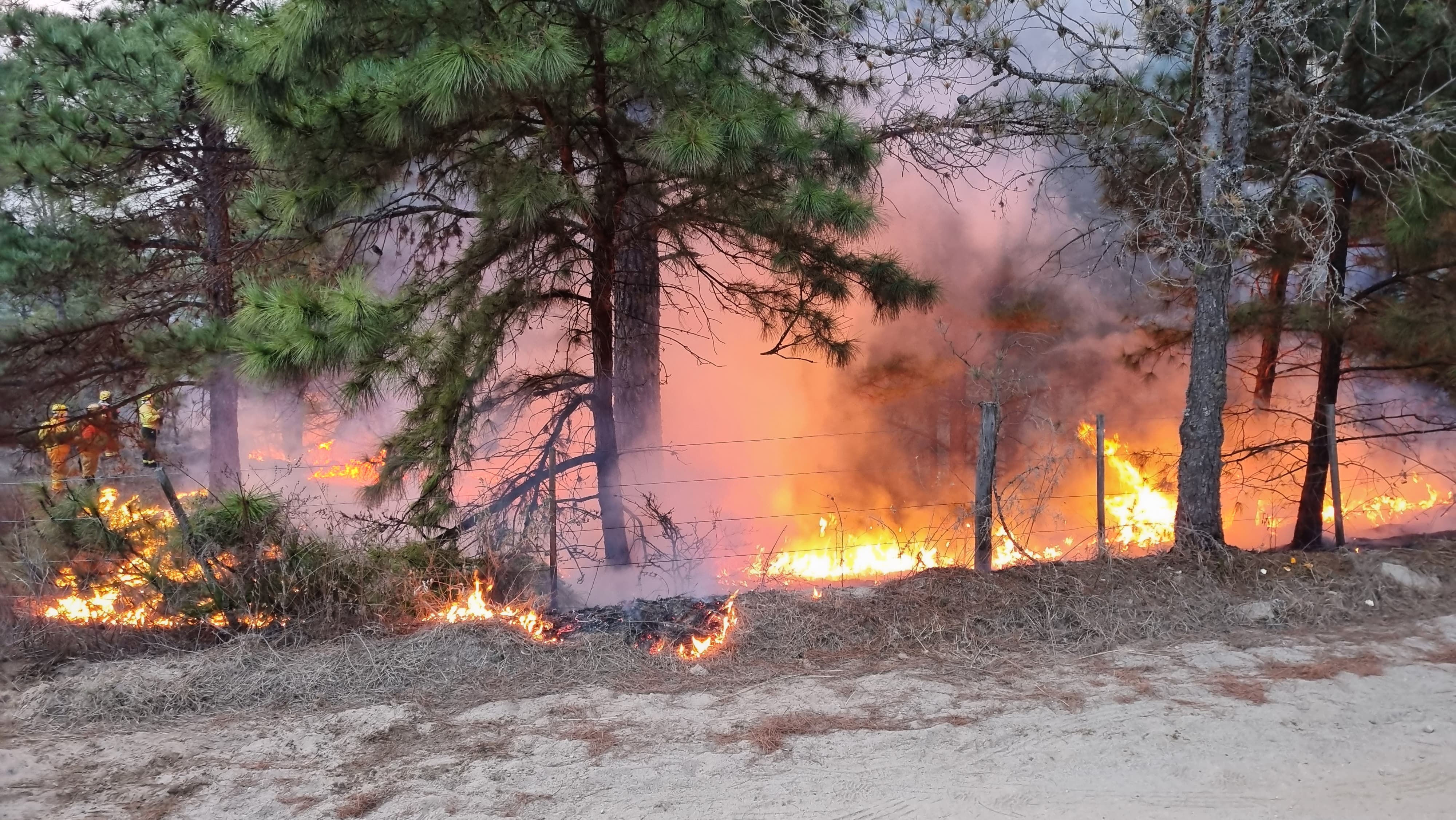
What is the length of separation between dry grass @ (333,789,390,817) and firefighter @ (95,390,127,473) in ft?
17.0

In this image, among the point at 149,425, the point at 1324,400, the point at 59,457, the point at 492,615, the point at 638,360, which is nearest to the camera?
the point at 492,615

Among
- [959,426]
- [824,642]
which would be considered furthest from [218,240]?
[959,426]

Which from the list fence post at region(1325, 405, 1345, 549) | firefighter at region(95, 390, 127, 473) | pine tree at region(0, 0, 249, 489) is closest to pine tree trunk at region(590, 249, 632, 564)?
pine tree at region(0, 0, 249, 489)

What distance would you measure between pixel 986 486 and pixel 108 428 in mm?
7585

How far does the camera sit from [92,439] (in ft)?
25.4

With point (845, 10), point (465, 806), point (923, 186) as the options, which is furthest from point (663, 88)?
point (923, 186)

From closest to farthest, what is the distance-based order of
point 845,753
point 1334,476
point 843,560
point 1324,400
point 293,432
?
point 845,753, point 1334,476, point 843,560, point 1324,400, point 293,432

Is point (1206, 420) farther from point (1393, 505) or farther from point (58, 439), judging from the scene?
point (58, 439)

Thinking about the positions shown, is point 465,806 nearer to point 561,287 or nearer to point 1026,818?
point 1026,818

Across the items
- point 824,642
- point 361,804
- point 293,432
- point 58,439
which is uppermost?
point 293,432

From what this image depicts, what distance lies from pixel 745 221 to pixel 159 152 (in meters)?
5.75

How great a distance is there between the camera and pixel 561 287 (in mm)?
8078

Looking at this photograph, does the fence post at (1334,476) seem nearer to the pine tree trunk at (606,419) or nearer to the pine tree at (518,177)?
the pine tree at (518,177)

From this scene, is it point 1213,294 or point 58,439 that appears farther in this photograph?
point 58,439
